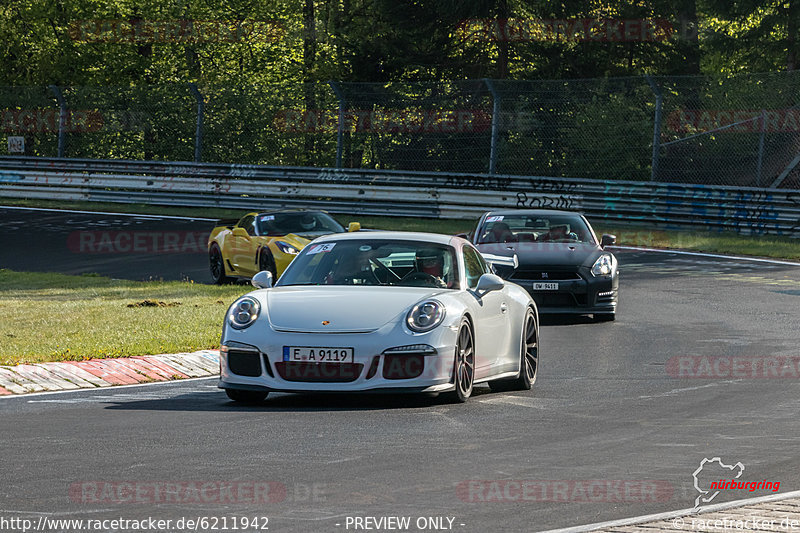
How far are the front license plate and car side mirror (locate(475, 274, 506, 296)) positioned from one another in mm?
1477

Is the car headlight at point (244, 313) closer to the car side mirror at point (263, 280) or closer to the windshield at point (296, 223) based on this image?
the car side mirror at point (263, 280)

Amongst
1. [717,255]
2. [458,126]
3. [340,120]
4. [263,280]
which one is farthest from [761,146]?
[263,280]

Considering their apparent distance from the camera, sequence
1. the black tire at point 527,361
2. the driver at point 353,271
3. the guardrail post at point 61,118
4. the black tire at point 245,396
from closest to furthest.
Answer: the black tire at point 245,396, the driver at point 353,271, the black tire at point 527,361, the guardrail post at point 61,118

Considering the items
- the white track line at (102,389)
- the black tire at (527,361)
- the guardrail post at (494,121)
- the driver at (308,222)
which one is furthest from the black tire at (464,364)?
the guardrail post at (494,121)

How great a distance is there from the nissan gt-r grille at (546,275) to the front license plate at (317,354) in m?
7.21

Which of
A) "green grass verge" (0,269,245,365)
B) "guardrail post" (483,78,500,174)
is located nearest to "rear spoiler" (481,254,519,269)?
"green grass verge" (0,269,245,365)

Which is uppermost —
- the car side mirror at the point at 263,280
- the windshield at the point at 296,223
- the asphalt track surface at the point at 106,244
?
the car side mirror at the point at 263,280

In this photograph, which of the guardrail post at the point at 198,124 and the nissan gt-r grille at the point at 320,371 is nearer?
the nissan gt-r grille at the point at 320,371

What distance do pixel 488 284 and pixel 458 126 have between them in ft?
70.7

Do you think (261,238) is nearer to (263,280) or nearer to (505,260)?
(505,260)

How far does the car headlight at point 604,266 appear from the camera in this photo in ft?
52.9

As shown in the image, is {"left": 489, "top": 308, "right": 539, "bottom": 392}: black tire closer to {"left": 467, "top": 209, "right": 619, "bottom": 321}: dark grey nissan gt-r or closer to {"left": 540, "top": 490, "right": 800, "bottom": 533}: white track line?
{"left": 540, "top": 490, "right": 800, "bottom": 533}: white track line

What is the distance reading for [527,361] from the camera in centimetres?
1087

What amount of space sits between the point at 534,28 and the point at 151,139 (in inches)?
435
